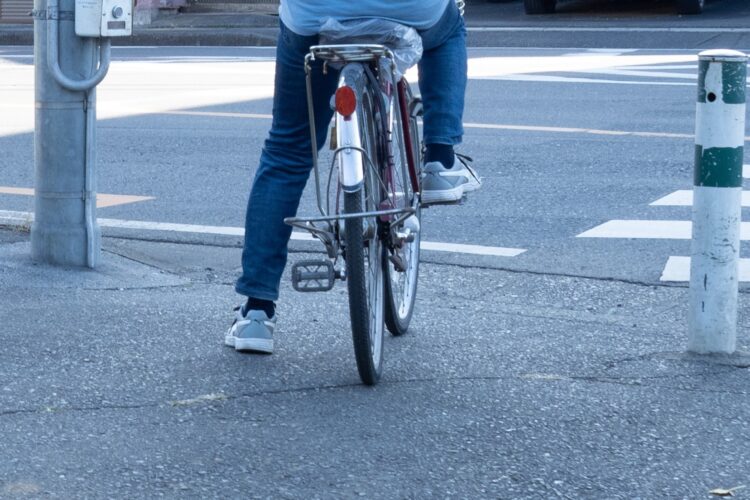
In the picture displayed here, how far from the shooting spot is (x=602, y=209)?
7.78 meters

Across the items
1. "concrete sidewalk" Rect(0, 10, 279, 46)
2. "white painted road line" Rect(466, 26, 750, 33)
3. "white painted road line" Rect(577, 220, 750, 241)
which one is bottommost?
"concrete sidewalk" Rect(0, 10, 279, 46)

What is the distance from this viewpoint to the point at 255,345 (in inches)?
180

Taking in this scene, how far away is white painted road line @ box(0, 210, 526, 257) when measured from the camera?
6.69 m

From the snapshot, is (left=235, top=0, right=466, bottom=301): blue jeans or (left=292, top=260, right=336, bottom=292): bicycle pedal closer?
(left=292, top=260, right=336, bottom=292): bicycle pedal

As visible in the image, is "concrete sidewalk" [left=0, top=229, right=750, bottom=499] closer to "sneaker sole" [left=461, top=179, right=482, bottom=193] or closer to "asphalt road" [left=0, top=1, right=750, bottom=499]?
"asphalt road" [left=0, top=1, right=750, bottom=499]

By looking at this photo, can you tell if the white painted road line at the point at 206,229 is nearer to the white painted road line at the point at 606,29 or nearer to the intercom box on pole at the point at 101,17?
the intercom box on pole at the point at 101,17

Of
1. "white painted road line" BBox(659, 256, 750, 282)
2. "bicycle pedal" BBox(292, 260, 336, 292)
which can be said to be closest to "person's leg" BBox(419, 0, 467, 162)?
"bicycle pedal" BBox(292, 260, 336, 292)

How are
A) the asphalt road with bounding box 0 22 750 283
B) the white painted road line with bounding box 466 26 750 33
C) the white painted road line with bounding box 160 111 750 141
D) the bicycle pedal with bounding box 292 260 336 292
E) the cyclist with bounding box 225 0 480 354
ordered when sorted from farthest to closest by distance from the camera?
the white painted road line with bounding box 466 26 750 33
the white painted road line with bounding box 160 111 750 141
the asphalt road with bounding box 0 22 750 283
the cyclist with bounding box 225 0 480 354
the bicycle pedal with bounding box 292 260 336 292

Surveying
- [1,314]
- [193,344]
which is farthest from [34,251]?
[193,344]

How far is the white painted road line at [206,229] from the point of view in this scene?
6691mm

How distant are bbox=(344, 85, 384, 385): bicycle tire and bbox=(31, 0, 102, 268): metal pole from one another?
6.24ft

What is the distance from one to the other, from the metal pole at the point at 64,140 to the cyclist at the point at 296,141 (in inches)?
55.1

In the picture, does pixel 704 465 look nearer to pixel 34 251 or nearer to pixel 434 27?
pixel 434 27

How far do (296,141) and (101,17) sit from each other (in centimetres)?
149
